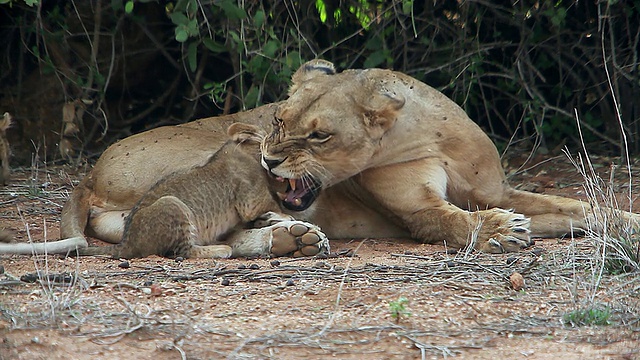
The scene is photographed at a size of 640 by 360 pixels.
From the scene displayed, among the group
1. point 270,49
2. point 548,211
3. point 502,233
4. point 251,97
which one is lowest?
point 548,211

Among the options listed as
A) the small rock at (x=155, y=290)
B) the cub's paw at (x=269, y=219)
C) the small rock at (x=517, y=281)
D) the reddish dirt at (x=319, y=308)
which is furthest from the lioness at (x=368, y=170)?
the small rock at (x=155, y=290)

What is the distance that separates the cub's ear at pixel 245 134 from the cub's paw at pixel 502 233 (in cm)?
114

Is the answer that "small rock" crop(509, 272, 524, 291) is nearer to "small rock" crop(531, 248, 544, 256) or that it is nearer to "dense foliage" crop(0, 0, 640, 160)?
"small rock" crop(531, 248, 544, 256)

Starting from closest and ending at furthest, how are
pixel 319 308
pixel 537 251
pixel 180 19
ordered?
pixel 319 308, pixel 537 251, pixel 180 19

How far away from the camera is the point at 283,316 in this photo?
136 inches

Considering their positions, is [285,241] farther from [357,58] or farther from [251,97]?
[357,58]

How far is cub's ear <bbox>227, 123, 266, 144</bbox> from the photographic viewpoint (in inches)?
202

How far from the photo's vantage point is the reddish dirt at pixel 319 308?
10.2 feet

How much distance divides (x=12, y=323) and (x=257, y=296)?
869mm

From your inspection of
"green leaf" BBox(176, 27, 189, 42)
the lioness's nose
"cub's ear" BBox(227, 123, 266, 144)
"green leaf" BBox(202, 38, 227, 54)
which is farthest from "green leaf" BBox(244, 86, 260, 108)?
the lioness's nose

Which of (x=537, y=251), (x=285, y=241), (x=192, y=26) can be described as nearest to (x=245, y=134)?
(x=285, y=241)

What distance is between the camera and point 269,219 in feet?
16.2

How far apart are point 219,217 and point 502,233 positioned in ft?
4.30


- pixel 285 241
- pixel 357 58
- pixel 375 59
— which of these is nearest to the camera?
pixel 285 241
